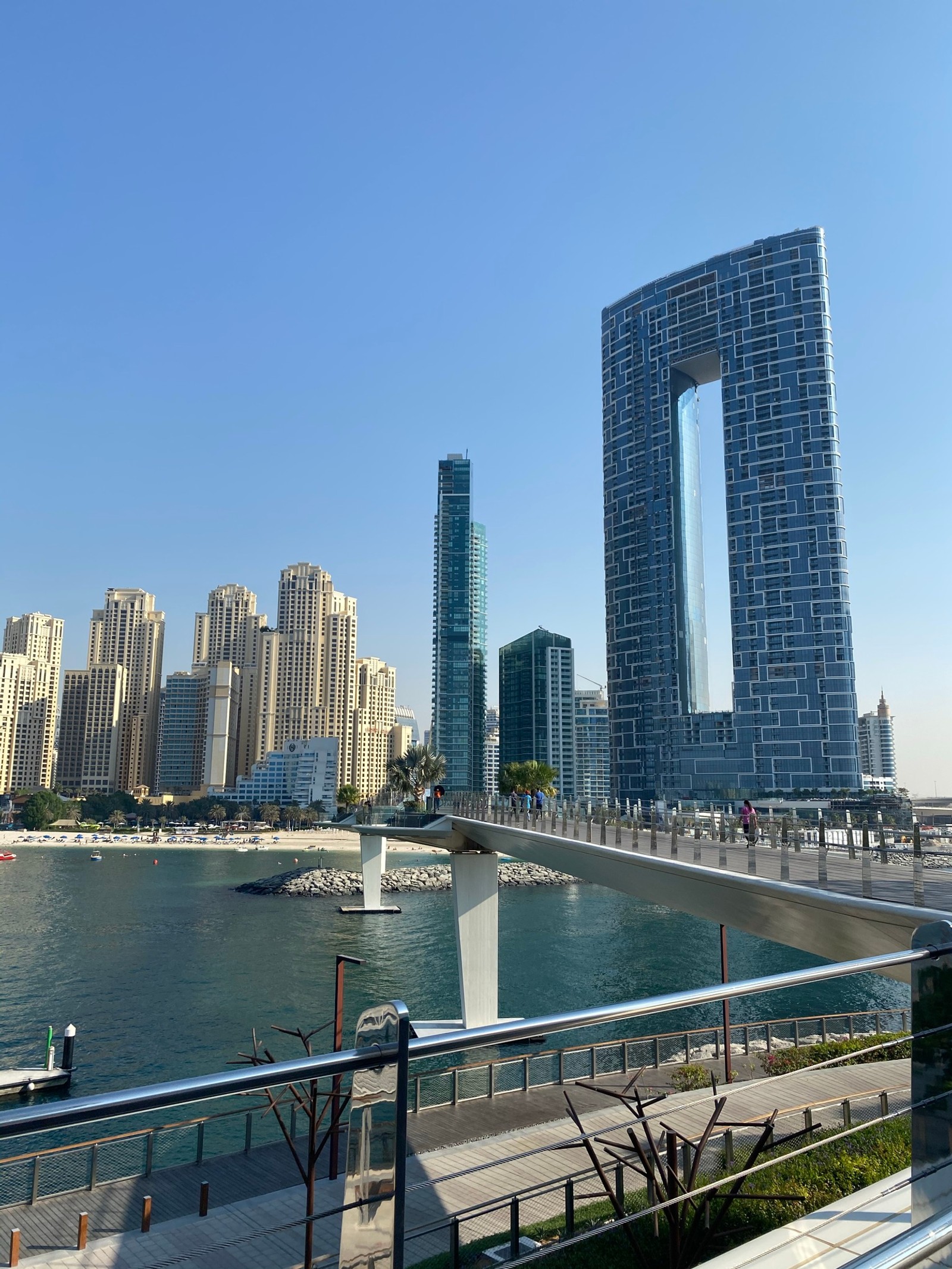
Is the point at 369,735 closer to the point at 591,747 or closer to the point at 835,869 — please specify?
the point at 591,747

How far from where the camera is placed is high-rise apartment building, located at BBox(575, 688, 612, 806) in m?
172

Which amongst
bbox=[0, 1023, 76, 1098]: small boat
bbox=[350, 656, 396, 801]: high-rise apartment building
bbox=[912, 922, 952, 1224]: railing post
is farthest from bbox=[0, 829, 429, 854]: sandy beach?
bbox=[912, 922, 952, 1224]: railing post

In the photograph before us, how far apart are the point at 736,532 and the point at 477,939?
68.7 metres

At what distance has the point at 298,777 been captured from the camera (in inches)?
6599

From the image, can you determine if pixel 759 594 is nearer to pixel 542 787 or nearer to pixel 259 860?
pixel 542 787

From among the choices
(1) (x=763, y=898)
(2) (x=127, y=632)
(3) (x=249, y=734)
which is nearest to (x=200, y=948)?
(1) (x=763, y=898)

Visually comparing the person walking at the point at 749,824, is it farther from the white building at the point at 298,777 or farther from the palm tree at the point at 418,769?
the white building at the point at 298,777

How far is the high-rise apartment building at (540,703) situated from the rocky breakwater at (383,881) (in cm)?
7962

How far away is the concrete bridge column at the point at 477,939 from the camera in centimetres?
2864

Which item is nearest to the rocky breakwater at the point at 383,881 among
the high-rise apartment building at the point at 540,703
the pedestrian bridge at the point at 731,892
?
the pedestrian bridge at the point at 731,892

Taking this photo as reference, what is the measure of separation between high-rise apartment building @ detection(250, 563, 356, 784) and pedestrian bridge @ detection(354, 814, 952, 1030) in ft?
490

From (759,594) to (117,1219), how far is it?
82.0 meters

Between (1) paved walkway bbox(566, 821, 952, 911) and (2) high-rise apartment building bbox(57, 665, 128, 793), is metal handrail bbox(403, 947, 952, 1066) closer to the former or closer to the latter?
(1) paved walkway bbox(566, 821, 952, 911)

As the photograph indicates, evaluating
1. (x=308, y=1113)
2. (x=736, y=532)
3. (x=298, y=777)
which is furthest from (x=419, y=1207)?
(x=298, y=777)
